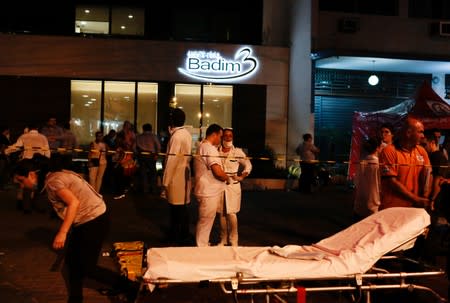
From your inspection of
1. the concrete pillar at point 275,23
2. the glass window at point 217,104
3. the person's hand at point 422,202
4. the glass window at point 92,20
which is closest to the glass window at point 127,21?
the glass window at point 92,20

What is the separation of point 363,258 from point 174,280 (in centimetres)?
171

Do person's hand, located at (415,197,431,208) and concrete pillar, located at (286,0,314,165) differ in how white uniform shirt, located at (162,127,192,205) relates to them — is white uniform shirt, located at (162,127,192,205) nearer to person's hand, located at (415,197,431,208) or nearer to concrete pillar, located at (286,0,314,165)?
person's hand, located at (415,197,431,208)

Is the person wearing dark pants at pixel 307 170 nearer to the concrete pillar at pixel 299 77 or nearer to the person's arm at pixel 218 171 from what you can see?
the concrete pillar at pixel 299 77

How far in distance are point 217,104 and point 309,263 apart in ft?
51.5

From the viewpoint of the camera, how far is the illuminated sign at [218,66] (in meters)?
20.3

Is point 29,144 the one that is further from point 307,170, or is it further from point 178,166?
point 307,170

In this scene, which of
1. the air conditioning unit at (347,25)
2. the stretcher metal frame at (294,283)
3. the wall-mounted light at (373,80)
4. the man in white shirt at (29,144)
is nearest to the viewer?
the stretcher metal frame at (294,283)

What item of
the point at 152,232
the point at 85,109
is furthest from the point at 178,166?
the point at 85,109

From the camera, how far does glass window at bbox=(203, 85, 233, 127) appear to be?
2080 cm

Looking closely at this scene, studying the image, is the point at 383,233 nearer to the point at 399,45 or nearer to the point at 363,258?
the point at 363,258

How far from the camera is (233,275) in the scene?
5.26 meters

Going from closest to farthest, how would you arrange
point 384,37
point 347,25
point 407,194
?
point 407,194 < point 347,25 < point 384,37

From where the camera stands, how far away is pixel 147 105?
20.5 m

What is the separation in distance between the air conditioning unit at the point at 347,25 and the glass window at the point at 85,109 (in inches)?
313
